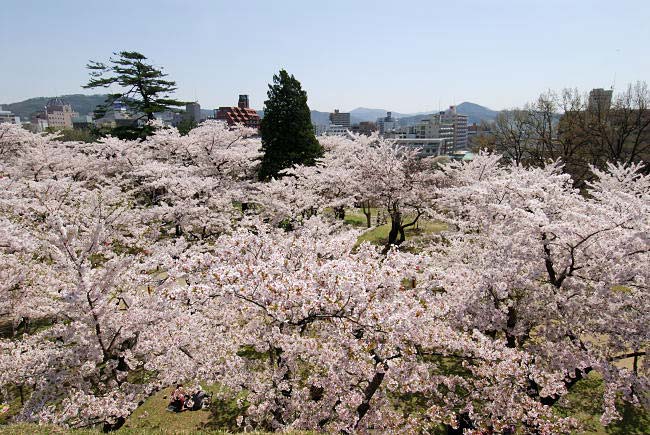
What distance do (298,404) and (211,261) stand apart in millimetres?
3176

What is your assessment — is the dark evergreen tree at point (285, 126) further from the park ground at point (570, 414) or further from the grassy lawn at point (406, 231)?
the park ground at point (570, 414)

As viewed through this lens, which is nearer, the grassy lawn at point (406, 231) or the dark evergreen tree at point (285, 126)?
the grassy lawn at point (406, 231)

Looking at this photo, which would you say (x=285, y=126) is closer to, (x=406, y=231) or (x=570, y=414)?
(x=406, y=231)

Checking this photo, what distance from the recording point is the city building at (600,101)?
30.8 metres

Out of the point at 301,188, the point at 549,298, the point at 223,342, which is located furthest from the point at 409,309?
the point at 301,188

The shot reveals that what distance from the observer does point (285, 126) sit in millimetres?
27391

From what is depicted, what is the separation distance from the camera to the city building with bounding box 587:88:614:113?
3085cm

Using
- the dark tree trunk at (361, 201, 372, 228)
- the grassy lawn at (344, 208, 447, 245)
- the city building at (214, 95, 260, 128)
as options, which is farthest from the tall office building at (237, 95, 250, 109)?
the grassy lawn at (344, 208, 447, 245)

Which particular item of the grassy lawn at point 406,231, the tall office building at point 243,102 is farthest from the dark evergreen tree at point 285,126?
the tall office building at point 243,102

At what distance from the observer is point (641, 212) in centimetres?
769

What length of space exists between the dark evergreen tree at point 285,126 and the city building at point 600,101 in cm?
2431

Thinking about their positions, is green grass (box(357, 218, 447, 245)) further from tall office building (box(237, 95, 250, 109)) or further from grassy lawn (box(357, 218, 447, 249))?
tall office building (box(237, 95, 250, 109))

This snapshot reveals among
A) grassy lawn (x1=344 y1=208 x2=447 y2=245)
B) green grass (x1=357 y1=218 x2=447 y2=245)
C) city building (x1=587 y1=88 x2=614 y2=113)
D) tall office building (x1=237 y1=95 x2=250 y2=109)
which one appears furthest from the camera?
tall office building (x1=237 y1=95 x2=250 y2=109)

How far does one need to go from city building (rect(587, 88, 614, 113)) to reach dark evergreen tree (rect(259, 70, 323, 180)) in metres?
24.3
